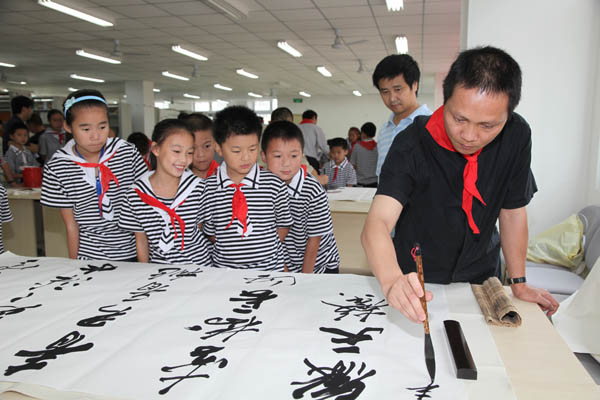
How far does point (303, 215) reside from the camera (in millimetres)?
1749

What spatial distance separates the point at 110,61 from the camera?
353 inches

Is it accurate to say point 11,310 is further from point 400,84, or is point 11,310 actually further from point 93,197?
point 400,84

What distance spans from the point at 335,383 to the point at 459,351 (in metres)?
0.23

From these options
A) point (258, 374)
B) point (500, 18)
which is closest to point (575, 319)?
point (258, 374)

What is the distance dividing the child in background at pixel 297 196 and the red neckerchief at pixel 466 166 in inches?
27.3

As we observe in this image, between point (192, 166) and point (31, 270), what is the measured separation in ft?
2.63

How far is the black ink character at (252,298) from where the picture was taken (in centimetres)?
99

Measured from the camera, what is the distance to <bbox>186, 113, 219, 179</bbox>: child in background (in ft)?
6.12

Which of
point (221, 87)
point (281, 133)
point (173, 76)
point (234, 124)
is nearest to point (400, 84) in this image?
point (281, 133)

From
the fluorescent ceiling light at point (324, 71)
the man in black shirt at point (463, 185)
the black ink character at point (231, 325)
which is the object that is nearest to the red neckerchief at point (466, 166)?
the man in black shirt at point (463, 185)

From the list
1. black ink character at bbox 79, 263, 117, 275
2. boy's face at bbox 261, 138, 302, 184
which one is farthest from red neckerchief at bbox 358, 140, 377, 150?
black ink character at bbox 79, 263, 117, 275

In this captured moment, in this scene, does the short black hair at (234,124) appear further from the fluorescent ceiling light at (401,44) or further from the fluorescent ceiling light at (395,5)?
the fluorescent ceiling light at (401,44)

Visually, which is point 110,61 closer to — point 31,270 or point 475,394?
point 31,270

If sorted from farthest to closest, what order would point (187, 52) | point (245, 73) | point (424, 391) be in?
point (245, 73) < point (187, 52) < point (424, 391)
